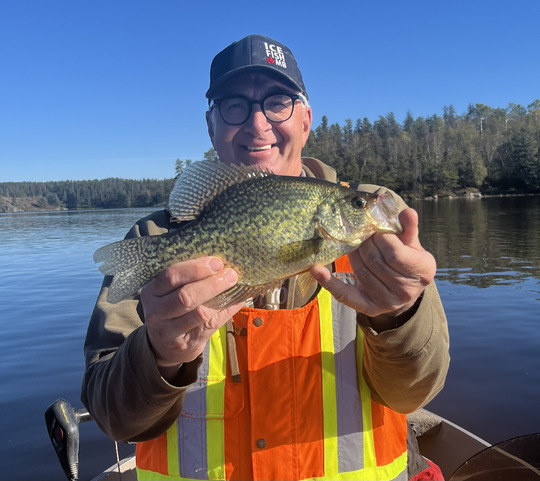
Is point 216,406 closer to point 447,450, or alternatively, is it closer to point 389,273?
point 389,273

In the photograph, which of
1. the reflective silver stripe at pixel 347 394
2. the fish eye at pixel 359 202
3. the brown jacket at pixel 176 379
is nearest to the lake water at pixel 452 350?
the brown jacket at pixel 176 379

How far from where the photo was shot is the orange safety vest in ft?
10.3

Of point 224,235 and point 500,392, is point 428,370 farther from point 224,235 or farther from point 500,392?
point 500,392

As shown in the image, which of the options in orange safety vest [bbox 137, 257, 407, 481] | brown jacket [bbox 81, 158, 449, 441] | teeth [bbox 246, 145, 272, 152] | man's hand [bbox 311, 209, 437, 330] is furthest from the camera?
teeth [bbox 246, 145, 272, 152]

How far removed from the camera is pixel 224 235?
102 inches

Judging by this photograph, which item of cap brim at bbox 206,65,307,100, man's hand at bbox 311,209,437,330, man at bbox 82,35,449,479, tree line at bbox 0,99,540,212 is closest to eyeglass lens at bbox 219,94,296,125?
cap brim at bbox 206,65,307,100

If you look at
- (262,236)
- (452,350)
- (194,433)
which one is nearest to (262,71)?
(262,236)

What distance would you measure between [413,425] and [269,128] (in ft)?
13.7

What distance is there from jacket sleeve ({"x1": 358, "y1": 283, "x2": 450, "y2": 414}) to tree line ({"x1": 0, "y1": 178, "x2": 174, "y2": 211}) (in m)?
119

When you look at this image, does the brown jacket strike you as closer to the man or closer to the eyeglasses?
the man

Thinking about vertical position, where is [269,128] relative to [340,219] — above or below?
above

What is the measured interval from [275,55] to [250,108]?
62 centimetres

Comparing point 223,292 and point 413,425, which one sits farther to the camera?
point 413,425

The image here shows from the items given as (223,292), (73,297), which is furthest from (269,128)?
(73,297)
